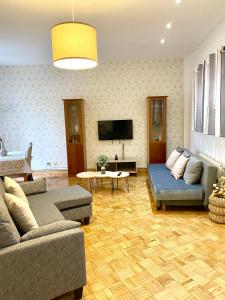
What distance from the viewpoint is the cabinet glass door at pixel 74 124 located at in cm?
574

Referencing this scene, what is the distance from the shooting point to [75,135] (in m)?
5.84

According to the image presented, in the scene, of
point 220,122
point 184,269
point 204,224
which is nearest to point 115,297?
point 184,269

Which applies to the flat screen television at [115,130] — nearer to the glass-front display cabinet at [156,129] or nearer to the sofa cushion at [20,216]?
the glass-front display cabinet at [156,129]

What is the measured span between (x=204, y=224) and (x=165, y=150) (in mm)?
2815

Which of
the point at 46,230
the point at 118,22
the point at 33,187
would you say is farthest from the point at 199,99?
the point at 46,230

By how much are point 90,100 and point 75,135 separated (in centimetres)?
99

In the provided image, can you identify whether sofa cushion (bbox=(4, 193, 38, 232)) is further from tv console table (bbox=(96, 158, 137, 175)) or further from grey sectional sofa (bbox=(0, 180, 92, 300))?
tv console table (bbox=(96, 158, 137, 175))

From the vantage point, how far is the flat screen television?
5873 mm

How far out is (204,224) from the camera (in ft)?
10.0

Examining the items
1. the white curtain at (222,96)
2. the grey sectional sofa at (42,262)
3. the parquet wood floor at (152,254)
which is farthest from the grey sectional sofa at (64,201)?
the white curtain at (222,96)

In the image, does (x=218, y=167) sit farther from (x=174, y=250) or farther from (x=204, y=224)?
(x=174, y=250)

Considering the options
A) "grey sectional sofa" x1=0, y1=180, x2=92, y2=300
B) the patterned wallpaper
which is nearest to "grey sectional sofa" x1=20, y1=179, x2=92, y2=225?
"grey sectional sofa" x1=0, y1=180, x2=92, y2=300

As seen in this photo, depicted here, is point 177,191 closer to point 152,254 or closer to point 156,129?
point 152,254

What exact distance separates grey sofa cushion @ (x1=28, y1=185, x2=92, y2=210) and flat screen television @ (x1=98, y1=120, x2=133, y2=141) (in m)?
2.82
